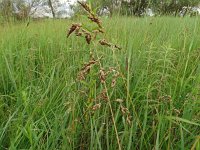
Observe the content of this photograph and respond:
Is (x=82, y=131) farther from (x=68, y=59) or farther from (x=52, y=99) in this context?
(x=68, y=59)

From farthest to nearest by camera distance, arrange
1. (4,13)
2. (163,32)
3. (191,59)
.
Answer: (4,13) → (163,32) → (191,59)

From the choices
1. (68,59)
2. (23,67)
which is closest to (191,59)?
(68,59)

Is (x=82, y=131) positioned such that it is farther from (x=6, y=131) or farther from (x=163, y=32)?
(x=163, y=32)

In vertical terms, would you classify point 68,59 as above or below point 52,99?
above

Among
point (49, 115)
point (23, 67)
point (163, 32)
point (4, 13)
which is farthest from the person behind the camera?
point (4, 13)

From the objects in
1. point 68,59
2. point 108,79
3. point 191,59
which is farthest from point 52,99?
point 191,59

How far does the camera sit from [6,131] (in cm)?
121

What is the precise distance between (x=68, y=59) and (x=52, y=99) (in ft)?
1.46

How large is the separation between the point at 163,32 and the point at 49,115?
160 cm

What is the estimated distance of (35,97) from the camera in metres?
1.42

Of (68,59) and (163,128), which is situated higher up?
(68,59)

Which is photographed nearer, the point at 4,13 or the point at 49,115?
the point at 49,115

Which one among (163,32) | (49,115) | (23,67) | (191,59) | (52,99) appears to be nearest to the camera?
(49,115)

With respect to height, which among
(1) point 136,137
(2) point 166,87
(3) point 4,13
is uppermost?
(3) point 4,13
